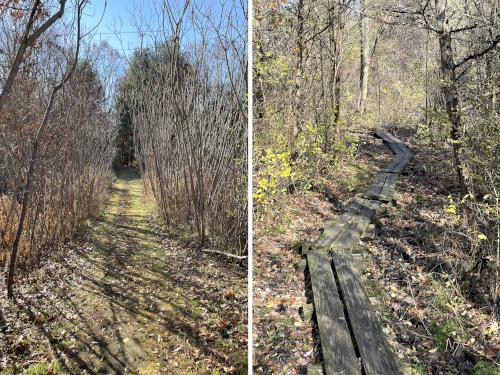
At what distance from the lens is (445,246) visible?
103 inches

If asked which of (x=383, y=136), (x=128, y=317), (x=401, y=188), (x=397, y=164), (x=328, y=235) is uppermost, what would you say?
(x=383, y=136)

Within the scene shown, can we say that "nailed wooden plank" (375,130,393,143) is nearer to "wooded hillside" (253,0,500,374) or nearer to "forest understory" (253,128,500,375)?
"wooded hillside" (253,0,500,374)

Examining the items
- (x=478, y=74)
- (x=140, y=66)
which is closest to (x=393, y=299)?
(x=478, y=74)

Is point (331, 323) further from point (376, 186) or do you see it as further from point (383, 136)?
point (383, 136)

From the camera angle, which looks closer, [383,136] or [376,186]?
[376,186]

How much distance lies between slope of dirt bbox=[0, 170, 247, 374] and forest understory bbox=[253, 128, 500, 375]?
1.07 feet

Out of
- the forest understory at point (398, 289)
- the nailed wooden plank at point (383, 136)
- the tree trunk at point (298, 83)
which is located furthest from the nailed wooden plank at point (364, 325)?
the nailed wooden plank at point (383, 136)

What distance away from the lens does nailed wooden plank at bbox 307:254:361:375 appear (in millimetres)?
1438

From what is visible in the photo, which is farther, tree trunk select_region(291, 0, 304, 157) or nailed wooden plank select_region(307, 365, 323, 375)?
tree trunk select_region(291, 0, 304, 157)

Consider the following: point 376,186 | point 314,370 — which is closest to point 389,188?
point 376,186

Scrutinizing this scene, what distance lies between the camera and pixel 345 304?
1.76m

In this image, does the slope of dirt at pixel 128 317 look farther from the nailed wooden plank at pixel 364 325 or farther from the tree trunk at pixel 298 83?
the tree trunk at pixel 298 83

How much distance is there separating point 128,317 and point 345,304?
115 cm

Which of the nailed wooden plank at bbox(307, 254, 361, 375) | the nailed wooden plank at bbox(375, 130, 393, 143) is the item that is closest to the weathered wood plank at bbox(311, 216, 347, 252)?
the nailed wooden plank at bbox(307, 254, 361, 375)
